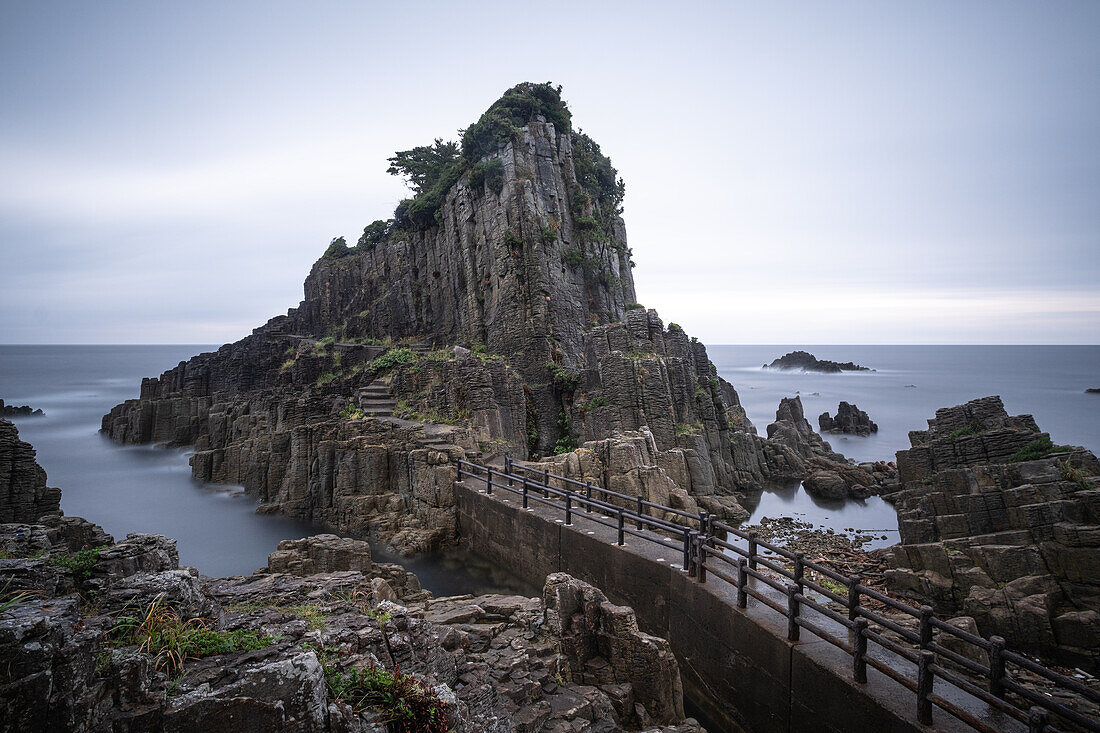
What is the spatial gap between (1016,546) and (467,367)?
54.3ft

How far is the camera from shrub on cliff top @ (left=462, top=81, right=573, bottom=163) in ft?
112

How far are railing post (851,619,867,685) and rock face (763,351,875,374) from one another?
16959cm

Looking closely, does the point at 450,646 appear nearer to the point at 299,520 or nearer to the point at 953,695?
the point at 953,695

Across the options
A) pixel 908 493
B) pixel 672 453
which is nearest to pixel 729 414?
pixel 908 493

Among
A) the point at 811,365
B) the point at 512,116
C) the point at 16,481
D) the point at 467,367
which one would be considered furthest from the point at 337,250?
the point at 811,365

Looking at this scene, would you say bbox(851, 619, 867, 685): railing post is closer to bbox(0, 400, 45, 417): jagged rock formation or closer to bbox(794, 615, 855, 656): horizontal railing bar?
bbox(794, 615, 855, 656): horizontal railing bar

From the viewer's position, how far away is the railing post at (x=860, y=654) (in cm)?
558

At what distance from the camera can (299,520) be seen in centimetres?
1911

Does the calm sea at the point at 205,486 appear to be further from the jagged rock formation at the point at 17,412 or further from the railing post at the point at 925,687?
the railing post at the point at 925,687

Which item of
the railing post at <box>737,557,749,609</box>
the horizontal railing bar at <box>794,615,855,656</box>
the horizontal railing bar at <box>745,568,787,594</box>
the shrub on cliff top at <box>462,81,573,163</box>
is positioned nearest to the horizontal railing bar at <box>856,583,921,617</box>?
the horizontal railing bar at <box>794,615,855,656</box>

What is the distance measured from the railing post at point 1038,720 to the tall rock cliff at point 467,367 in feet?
39.7

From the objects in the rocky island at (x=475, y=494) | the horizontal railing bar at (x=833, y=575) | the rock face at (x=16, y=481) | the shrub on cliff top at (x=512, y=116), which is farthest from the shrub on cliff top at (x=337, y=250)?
the horizontal railing bar at (x=833, y=575)

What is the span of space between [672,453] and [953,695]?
13770mm

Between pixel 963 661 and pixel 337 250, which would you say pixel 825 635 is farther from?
pixel 337 250
